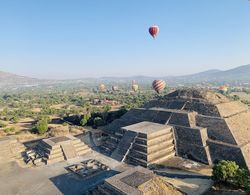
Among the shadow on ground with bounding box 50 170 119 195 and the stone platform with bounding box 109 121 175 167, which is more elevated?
the stone platform with bounding box 109 121 175 167

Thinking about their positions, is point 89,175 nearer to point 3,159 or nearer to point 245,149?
point 3,159

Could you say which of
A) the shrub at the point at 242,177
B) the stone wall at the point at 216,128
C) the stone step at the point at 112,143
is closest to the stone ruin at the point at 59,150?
the stone step at the point at 112,143

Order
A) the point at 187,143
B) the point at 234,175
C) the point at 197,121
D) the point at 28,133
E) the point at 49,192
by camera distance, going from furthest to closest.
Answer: the point at 28,133
the point at 197,121
the point at 187,143
the point at 49,192
the point at 234,175

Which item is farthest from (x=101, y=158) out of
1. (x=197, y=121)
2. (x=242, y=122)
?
(x=242, y=122)

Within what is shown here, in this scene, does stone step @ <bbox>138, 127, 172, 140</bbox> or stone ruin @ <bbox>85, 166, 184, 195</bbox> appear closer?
stone ruin @ <bbox>85, 166, 184, 195</bbox>

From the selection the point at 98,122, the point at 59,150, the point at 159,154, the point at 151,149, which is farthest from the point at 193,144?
the point at 98,122

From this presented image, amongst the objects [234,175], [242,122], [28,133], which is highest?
[242,122]

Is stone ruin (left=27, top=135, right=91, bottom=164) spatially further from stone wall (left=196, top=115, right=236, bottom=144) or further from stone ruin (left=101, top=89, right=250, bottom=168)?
stone wall (left=196, top=115, right=236, bottom=144)

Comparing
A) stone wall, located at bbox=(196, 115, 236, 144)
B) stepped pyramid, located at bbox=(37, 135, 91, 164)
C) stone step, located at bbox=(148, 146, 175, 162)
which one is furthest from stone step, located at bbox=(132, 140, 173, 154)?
stepped pyramid, located at bbox=(37, 135, 91, 164)
